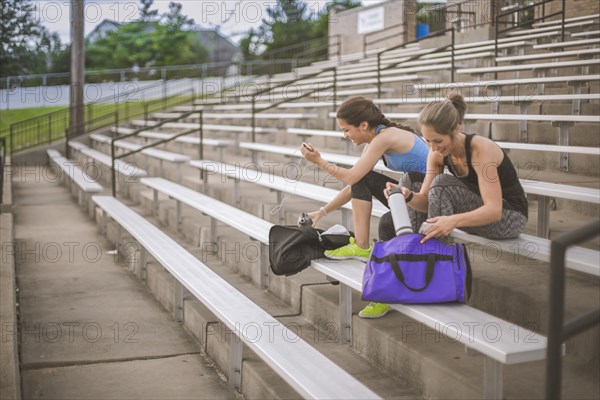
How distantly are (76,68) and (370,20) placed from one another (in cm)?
A: 759

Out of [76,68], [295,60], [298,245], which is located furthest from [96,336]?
[295,60]

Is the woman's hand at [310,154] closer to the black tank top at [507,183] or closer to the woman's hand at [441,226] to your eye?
the black tank top at [507,183]

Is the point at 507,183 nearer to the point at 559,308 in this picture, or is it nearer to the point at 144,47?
the point at 559,308

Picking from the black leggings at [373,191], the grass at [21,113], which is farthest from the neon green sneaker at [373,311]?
the grass at [21,113]

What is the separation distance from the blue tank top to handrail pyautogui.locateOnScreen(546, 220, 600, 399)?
1913 millimetres

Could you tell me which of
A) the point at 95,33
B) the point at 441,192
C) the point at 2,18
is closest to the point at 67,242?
the point at 441,192

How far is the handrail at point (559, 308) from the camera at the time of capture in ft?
5.94

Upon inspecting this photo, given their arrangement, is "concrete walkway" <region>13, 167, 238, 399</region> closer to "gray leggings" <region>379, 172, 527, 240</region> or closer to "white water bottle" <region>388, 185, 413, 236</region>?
"white water bottle" <region>388, 185, 413, 236</region>

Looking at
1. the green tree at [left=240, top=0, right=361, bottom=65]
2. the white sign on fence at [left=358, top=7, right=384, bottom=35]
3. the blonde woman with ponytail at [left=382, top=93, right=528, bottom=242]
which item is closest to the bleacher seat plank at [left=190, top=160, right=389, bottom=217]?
the blonde woman with ponytail at [left=382, top=93, right=528, bottom=242]

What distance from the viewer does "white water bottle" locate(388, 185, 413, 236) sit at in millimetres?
3000

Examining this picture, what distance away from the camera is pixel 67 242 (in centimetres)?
732

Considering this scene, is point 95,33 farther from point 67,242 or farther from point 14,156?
point 67,242

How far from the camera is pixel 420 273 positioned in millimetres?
2820

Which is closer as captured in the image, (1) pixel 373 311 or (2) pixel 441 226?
(2) pixel 441 226
